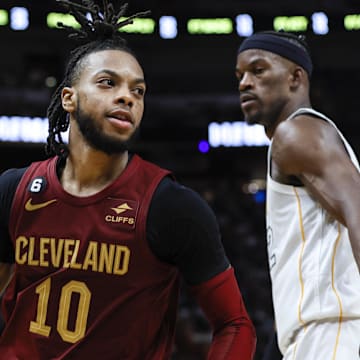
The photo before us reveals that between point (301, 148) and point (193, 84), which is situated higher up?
point (193, 84)

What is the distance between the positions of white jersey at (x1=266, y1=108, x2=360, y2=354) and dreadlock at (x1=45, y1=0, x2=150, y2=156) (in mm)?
724

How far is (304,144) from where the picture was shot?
279cm

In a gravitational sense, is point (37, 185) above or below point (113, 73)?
below

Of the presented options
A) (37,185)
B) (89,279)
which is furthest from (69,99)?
(89,279)

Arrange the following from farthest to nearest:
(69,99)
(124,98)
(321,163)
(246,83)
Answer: (246,83) → (321,163) → (69,99) → (124,98)

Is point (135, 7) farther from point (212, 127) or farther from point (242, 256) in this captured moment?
point (242, 256)

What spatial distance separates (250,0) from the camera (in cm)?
968

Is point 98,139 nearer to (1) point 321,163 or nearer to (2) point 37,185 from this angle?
(2) point 37,185

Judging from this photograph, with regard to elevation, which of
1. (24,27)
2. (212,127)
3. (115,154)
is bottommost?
(115,154)

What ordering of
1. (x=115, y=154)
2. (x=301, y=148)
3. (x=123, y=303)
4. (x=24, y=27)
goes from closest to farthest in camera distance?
(x=123, y=303) → (x=115, y=154) → (x=301, y=148) → (x=24, y=27)

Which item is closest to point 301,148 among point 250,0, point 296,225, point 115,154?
point 296,225

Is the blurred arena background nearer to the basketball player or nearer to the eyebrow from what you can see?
the basketball player

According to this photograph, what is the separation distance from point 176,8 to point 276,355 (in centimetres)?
701

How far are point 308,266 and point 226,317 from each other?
59 cm
